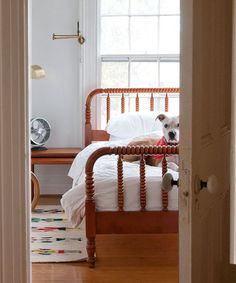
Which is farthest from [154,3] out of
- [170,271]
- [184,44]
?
[184,44]

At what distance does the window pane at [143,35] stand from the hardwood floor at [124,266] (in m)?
2.26

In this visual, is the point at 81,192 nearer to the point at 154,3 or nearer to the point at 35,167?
the point at 35,167

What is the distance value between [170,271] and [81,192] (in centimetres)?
75

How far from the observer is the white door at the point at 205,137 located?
134cm

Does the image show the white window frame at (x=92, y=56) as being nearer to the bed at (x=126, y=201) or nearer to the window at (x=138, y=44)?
the window at (x=138, y=44)

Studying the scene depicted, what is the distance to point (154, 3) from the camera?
5.43 metres

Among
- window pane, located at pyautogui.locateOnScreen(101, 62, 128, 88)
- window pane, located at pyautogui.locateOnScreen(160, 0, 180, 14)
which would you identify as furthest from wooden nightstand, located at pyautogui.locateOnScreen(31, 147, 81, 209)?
window pane, located at pyautogui.locateOnScreen(160, 0, 180, 14)

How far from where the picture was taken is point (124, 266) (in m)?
3.36

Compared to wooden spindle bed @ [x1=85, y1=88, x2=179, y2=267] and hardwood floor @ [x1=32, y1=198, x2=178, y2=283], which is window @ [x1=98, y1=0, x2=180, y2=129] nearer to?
hardwood floor @ [x1=32, y1=198, x2=178, y2=283]

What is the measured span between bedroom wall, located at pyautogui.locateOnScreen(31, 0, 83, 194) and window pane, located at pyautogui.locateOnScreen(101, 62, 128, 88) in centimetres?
28

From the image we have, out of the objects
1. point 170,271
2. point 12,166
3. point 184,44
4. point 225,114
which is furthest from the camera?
point 170,271

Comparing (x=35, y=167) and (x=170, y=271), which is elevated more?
(x=35, y=167)

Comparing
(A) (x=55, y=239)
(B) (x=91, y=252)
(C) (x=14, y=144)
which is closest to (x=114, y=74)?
(A) (x=55, y=239)

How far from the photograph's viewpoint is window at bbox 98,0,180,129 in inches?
214
